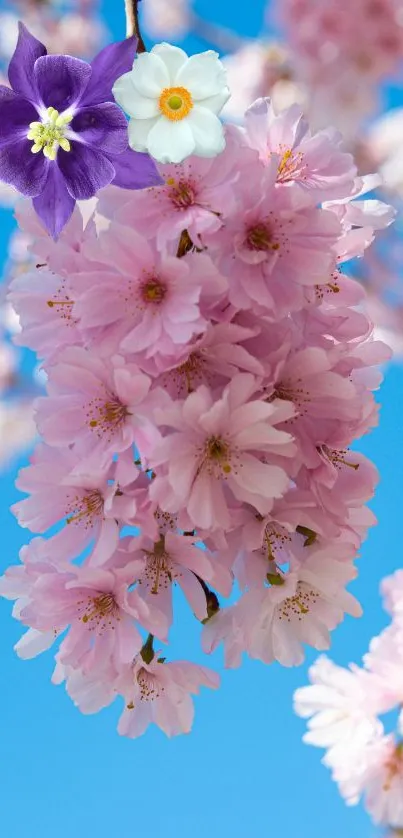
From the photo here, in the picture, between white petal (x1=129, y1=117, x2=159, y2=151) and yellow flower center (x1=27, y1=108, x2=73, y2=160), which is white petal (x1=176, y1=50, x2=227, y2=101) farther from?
yellow flower center (x1=27, y1=108, x2=73, y2=160)

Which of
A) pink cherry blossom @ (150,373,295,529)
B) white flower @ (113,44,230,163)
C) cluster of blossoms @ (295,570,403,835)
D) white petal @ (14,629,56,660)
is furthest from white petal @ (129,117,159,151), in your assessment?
cluster of blossoms @ (295,570,403,835)

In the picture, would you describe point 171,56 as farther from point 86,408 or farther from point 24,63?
point 86,408

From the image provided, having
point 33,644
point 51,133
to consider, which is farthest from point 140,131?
point 33,644

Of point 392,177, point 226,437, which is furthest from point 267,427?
point 392,177

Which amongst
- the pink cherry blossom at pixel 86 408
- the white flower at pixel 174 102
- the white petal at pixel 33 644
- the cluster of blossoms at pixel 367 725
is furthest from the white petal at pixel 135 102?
the cluster of blossoms at pixel 367 725

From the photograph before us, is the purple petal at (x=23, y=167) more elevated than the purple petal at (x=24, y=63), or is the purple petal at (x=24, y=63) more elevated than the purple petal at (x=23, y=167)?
the purple petal at (x=24, y=63)

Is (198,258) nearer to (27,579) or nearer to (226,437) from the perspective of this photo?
(226,437)

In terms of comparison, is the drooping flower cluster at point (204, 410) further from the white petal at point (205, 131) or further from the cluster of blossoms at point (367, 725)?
the cluster of blossoms at point (367, 725)
